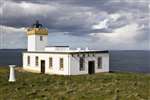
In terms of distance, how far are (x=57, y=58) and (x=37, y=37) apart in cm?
661

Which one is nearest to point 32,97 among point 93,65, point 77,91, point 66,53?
point 77,91

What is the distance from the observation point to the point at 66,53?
33812mm

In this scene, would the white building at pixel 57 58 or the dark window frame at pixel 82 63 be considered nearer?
the white building at pixel 57 58

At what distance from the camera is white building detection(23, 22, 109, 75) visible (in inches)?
1341

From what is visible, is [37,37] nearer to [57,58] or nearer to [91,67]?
[57,58]

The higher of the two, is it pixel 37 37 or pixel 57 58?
pixel 37 37

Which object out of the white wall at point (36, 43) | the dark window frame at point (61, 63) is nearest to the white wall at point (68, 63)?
the dark window frame at point (61, 63)

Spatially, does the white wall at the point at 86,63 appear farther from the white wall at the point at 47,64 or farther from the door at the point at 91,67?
the white wall at the point at 47,64

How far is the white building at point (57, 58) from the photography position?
34.1 meters

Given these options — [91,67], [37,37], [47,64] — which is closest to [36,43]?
[37,37]

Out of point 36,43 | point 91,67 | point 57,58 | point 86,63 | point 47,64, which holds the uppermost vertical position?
point 36,43

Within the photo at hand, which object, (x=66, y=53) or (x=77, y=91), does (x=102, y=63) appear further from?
(x=77, y=91)

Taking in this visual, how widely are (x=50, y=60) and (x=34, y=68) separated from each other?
4.00m

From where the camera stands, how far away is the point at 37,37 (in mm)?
40469
